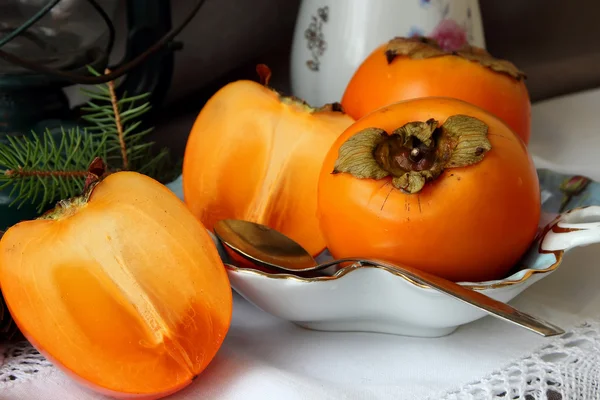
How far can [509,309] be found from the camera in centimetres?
32

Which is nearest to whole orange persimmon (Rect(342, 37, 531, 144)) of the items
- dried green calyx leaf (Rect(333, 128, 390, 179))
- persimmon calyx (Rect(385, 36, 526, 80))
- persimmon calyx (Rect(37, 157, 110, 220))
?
persimmon calyx (Rect(385, 36, 526, 80))

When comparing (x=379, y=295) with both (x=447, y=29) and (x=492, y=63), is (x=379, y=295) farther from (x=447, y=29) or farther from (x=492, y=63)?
(x=447, y=29)

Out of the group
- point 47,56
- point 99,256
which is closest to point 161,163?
point 47,56

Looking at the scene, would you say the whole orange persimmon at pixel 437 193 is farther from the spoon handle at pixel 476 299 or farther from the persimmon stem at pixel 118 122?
the persimmon stem at pixel 118 122

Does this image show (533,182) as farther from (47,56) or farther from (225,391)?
(47,56)

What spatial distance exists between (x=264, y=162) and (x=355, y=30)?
233 mm

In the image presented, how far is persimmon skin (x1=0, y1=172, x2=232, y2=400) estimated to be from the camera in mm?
303

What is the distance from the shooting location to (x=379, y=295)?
34cm

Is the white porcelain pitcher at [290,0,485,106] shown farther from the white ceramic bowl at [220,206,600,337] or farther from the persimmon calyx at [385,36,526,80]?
the white ceramic bowl at [220,206,600,337]

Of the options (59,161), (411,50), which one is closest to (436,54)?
(411,50)

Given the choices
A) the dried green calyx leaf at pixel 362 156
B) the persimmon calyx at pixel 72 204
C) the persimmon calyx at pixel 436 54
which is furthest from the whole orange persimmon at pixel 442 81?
the persimmon calyx at pixel 72 204

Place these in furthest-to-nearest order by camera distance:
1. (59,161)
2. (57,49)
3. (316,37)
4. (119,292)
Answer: (316,37), (57,49), (59,161), (119,292)

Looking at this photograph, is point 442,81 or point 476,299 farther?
point 442,81

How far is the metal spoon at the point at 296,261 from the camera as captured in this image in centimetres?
31
